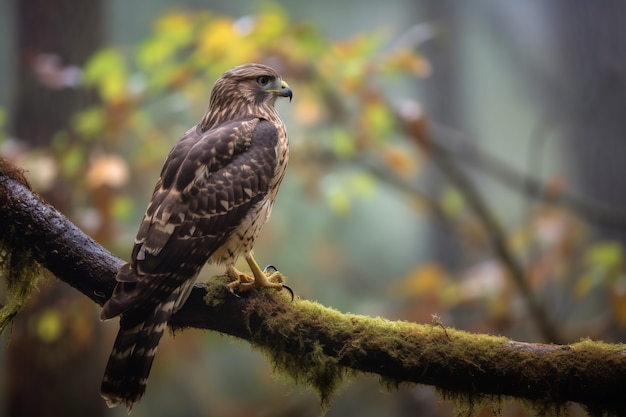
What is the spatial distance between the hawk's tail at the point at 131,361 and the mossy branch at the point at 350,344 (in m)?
0.18

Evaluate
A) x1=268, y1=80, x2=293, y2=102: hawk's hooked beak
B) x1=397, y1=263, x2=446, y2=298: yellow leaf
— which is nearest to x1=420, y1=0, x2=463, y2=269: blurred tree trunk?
x1=397, y1=263, x2=446, y2=298: yellow leaf

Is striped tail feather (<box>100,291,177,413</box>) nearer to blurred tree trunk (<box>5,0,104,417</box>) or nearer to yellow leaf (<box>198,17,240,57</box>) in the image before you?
blurred tree trunk (<box>5,0,104,417</box>)

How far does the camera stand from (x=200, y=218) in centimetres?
294

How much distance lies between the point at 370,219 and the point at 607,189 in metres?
9.09

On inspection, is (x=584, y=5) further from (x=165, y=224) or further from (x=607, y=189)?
(x=165, y=224)

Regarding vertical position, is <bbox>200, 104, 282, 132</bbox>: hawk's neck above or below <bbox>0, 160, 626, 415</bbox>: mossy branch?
above

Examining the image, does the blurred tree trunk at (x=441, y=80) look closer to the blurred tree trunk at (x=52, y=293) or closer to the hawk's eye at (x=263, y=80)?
the blurred tree trunk at (x=52, y=293)

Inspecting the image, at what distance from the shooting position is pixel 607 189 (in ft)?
23.7

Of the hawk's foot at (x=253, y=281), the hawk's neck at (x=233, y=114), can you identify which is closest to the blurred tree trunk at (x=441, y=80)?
the hawk's neck at (x=233, y=114)

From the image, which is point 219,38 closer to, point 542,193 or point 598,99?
point 542,193

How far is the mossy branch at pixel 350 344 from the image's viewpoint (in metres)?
2.52

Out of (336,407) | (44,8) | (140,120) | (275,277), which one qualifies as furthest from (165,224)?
(336,407)

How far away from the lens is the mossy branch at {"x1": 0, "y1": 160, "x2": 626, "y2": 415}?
2.52 m

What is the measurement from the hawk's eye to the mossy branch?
4.54ft
